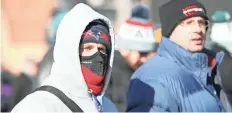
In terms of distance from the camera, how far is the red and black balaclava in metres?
2.78

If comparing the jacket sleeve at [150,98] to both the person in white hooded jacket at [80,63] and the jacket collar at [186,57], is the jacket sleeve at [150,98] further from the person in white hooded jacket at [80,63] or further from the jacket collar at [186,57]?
the person in white hooded jacket at [80,63]

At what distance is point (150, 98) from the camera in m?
3.74

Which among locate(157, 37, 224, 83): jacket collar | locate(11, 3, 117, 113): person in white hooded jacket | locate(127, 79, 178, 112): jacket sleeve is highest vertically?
locate(11, 3, 117, 113): person in white hooded jacket

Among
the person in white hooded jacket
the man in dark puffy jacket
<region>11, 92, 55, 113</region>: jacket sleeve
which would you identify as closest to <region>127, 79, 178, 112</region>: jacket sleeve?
the man in dark puffy jacket

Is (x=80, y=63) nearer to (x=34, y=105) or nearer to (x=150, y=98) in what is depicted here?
(x=34, y=105)

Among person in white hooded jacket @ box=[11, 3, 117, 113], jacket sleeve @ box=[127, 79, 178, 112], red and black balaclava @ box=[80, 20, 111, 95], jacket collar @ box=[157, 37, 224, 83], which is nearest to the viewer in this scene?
person in white hooded jacket @ box=[11, 3, 117, 113]

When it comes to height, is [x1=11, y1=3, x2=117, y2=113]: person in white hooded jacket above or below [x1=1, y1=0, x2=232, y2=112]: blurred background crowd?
above

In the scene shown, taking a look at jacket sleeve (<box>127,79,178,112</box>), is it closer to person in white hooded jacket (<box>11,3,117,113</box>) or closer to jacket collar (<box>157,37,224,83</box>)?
jacket collar (<box>157,37,224,83</box>)

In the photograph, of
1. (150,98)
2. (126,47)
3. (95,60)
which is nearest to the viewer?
(95,60)

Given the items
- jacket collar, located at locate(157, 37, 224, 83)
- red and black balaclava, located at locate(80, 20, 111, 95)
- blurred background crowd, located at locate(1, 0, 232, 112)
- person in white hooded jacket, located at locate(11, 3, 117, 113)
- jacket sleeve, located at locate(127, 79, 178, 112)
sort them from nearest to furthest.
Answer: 1. person in white hooded jacket, located at locate(11, 3, 117, 113)
2. red and black balaclava, located at locate(80, 20, 111, 95)
3. jacket sleeve, located at locate(127, 79, 178, 112)
4. jacket collar, located at locate(157, 37, 224, 83)
5. blurred background crowd, located at locate(1, 0, 232, 112)

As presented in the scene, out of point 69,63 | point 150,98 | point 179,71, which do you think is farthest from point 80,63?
point 179,71

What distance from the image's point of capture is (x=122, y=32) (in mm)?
5844

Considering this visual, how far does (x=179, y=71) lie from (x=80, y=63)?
1251 mm

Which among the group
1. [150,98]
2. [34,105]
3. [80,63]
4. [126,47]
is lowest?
[150,98]
